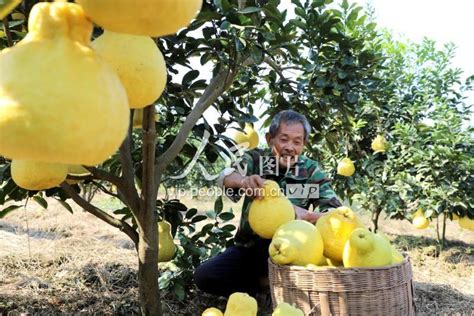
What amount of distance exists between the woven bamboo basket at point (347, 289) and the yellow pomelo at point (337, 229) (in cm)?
10

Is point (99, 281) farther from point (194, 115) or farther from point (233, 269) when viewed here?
point (194, 115)

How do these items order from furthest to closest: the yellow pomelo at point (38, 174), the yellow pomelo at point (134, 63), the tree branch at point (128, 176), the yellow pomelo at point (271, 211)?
the yellow pomelo at point (271, 211) < the tree branch at point (128, 176) < the yellow pomelo at point (38, 174) < the yellow pomelo at point (134, 63)

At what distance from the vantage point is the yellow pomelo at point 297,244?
145cm

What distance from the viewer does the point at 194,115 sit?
5.67 feet

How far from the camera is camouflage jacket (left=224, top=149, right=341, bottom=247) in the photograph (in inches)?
85.4

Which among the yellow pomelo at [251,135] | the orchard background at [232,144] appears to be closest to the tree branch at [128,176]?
the orchard background at [232,144]

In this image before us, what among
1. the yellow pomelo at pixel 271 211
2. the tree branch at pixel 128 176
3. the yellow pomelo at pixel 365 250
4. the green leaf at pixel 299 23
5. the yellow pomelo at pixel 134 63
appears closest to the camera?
the yellow pomelo at pixel 134 63

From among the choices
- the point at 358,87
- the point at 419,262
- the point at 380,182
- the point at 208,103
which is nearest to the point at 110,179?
the point at 208,103

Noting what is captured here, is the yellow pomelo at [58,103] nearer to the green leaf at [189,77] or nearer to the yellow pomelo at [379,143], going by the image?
the green leaf at [189,77]

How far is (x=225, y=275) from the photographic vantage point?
2213mm

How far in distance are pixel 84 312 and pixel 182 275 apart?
0.50 metres

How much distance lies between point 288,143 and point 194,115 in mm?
566

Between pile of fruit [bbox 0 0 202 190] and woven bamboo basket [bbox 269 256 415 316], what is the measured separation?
3.94 feet

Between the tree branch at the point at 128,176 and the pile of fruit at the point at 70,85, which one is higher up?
the pile of fruit at the point at 70,85
